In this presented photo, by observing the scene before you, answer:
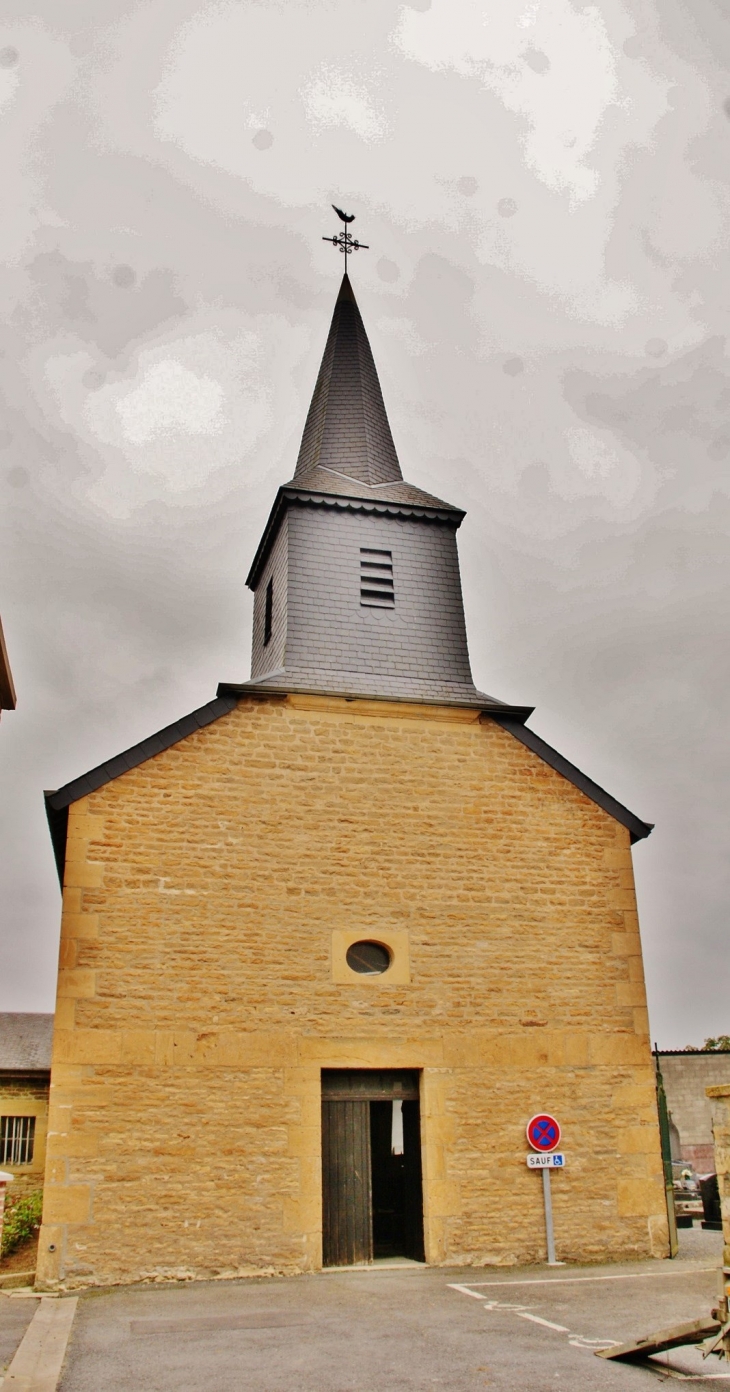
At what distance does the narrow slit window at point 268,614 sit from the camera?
1537cm

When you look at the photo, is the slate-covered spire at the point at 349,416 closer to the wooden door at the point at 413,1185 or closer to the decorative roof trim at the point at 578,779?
the decorative roof trim at the point at 578,779

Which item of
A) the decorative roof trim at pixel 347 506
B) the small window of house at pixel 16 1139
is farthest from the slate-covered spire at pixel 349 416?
the small window of house at pixel 16 1139

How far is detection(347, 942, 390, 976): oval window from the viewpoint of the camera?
39.0 ft

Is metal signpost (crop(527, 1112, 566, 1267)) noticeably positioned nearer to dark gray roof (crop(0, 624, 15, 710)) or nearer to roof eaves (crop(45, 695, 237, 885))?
roof eaves (crop(45, 695, 237, 885))

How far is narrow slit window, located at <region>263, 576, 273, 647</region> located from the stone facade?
673 inches

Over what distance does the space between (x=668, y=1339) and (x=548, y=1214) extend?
5.62 m

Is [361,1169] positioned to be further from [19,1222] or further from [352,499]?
[352,499]

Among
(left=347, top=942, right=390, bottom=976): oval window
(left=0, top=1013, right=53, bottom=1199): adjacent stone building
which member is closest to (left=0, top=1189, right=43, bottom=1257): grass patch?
(left=0, top=1013, right=53, bottom=1199): adjacent stone building

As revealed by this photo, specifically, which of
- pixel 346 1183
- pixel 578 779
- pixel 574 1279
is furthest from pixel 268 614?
pixel 574 1279

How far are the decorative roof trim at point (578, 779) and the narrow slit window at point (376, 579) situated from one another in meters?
2.21

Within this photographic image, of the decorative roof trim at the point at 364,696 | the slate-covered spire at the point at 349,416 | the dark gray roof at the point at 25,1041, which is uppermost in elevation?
the slate-covered spire at the point at 349,416

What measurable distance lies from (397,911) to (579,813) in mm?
2793

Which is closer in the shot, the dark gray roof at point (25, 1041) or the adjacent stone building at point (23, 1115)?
the adjacent stone building at point (23, 1115)

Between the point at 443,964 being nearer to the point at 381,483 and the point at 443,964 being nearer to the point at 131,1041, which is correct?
the point at 131,1041
